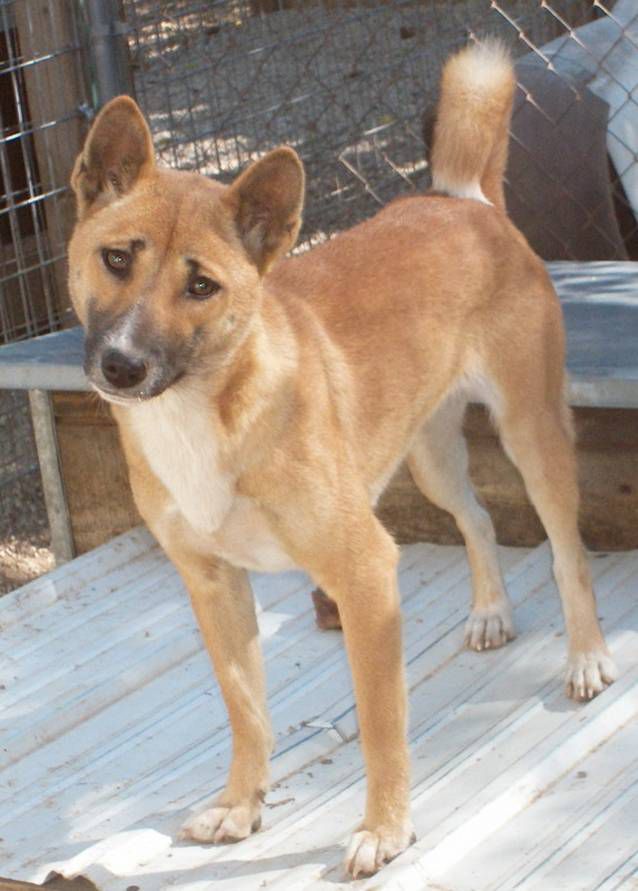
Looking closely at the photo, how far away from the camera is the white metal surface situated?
8.84ft

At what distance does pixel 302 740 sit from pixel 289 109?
3.46 metres

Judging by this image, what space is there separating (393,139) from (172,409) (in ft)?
15.5

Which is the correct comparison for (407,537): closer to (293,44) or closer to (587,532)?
(587,532)

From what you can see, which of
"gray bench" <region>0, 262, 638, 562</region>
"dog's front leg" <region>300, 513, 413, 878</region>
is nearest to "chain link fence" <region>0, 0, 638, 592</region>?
"gray bench" <region>0, 262, 638, 562</region>

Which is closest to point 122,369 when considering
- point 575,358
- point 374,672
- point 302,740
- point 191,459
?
point 191,459

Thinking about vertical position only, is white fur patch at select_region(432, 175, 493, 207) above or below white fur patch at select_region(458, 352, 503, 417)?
above

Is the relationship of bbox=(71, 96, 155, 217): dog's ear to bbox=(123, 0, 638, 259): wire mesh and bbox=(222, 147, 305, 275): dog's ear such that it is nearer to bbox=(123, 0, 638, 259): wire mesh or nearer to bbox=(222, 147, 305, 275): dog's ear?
bbox=(222, 147, 305, 275): dog's ear

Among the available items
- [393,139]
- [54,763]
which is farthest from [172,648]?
[393,139]

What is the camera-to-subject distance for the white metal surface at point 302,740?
269 centimetres

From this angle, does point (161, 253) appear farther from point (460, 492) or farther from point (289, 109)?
point (289, 109)

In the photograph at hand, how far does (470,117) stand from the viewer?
3506 millimetres

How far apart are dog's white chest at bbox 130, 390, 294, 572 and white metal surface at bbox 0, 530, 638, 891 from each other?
595 millimetres

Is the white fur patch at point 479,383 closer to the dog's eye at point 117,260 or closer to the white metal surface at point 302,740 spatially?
the white metal surface at point 302,740

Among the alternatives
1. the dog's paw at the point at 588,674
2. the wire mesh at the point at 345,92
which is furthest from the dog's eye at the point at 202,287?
the wire mesh at the point at 345,92
